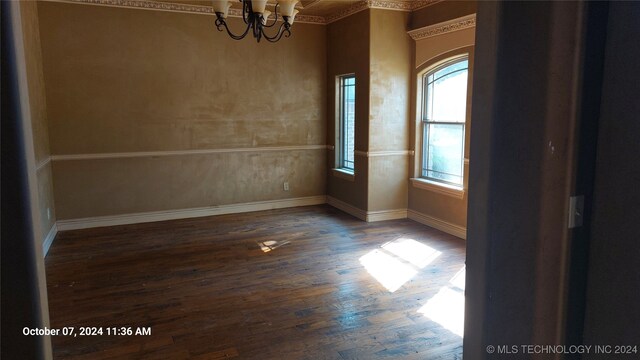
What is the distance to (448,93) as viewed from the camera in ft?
17.6

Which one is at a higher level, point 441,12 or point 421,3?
point 421,3

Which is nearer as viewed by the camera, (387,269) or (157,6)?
(387,269)

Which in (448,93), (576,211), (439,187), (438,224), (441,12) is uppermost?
(441,12)

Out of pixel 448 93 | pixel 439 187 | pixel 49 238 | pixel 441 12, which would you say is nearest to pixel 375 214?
pixel 439 187

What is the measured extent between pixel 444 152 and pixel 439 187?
0.44m

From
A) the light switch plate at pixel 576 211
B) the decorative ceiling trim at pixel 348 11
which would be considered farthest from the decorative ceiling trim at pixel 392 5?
the light switch plate at pixel 576 211

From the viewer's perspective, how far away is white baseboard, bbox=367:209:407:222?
5945mm

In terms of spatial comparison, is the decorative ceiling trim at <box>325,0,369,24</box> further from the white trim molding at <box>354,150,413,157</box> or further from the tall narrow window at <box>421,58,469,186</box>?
the white trim molding at <box>354,150,413,157</box>

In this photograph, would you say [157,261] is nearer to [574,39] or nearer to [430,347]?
[430,347]

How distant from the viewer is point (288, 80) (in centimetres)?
652

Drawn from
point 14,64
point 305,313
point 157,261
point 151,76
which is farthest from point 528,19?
point 151,76

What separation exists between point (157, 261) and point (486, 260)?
3.69m

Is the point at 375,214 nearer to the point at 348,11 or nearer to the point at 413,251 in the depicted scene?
the point at 413,251

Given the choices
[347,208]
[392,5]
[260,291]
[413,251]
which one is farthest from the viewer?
[347,208]
